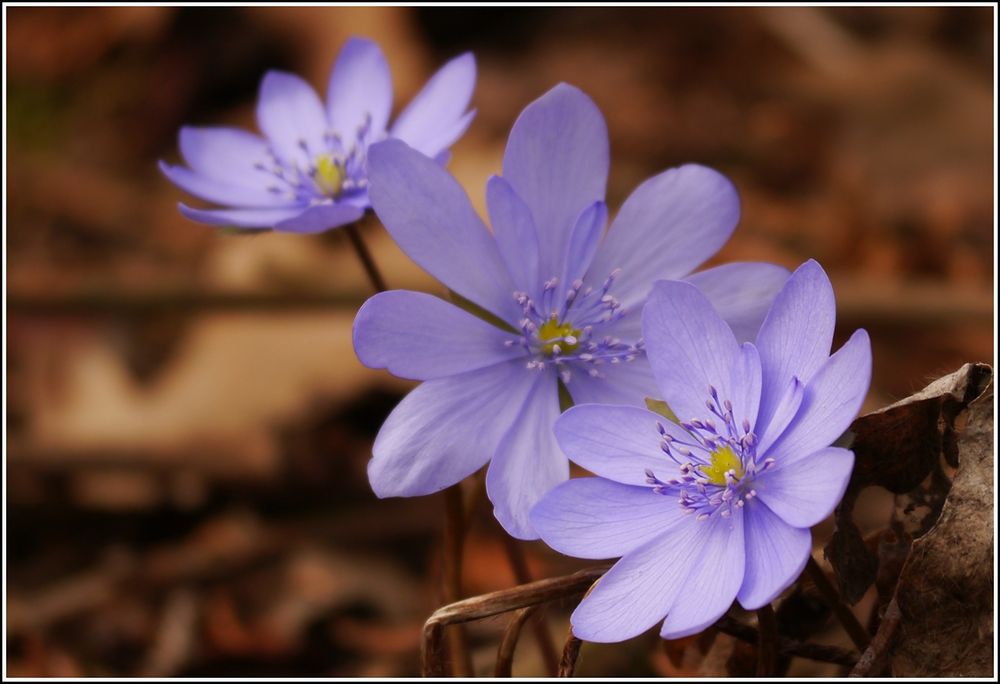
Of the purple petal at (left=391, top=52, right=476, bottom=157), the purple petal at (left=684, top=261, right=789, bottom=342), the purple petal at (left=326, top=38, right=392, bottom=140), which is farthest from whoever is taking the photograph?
the purple petal at (left=326, top=38, right=392, bottom=140)

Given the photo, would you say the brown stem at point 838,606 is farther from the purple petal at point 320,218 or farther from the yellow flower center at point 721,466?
the purple petal at point 320,218

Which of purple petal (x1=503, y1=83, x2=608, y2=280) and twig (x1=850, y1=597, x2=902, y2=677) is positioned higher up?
purple petal (x1=503, y1=83, x2=608, y2=280)

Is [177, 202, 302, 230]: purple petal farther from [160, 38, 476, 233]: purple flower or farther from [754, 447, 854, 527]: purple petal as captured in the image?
[754, 447, 854, 527]: purple petal

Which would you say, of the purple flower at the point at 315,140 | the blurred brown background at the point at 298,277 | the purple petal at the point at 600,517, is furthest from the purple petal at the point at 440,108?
the purple petal at the point at 600,517

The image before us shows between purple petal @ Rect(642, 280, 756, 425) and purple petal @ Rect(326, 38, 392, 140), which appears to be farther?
purple petal @ Rect(326, 38, 392, 140)

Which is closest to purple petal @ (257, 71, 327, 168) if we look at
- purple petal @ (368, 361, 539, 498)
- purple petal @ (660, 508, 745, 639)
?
purple petal @ (368, 361, 539, 498)

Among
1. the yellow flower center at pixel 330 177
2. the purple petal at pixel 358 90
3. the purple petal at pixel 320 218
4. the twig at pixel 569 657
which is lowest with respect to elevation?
the twig at pixel 569 657
